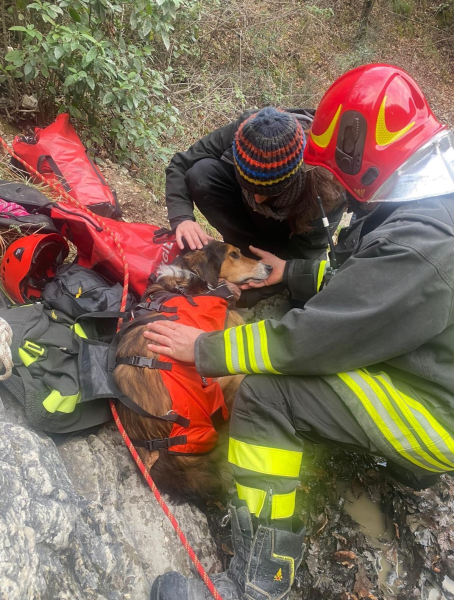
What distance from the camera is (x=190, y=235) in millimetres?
3104

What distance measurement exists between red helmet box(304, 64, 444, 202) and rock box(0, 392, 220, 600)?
1.75 meters

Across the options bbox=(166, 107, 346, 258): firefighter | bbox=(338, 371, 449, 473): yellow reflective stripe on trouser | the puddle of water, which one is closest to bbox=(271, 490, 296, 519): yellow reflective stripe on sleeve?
bbox=(338, 371, 449, 473): yellow reflective stripe on trouser

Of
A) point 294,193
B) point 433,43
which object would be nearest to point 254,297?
point 294,193

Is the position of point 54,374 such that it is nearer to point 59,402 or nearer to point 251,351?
point 59,402

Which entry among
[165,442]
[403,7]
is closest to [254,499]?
[165,442]

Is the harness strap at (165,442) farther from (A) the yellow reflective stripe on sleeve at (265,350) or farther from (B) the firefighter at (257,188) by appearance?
(B) the firefighter at (257,188)

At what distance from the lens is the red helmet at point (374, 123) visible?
5.20 feet

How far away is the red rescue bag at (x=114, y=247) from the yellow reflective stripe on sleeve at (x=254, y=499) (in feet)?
5.37

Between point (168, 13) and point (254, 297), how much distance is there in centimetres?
288

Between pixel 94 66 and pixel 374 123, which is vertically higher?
pixel 374 123

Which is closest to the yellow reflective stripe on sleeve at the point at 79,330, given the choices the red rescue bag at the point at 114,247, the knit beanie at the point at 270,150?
the red rescue bag at the point at 114,247

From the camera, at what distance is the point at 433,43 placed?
12.8 metres

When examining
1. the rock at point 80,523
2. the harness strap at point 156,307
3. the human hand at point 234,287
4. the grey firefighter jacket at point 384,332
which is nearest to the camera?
the rock at point 80,523

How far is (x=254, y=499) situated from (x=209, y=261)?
1.78 m
